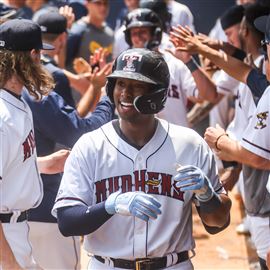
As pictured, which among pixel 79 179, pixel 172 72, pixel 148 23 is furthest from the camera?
pixel 148 23

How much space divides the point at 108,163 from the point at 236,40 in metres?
2.81

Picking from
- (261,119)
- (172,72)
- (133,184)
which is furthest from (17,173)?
(172,72)

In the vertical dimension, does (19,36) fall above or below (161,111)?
above

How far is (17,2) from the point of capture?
841 centimetres

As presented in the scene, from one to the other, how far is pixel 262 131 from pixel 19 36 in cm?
133

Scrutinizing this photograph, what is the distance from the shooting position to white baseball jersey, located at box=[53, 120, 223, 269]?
9.84 feet

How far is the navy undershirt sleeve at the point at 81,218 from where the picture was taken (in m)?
2.86

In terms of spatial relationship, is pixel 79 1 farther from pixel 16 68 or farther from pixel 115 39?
pixel 16 68

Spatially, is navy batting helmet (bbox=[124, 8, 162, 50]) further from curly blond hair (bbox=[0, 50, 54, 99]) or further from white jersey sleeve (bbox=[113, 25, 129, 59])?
curly blond hair (bbox=[0, 50, 54, 99])

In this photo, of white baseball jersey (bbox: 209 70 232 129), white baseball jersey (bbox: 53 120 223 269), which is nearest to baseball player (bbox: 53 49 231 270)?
white baseball jersey (bbox: 53 120 223 269)

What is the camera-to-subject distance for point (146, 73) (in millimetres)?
3051

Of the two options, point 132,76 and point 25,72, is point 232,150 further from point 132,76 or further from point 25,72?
point 25,72

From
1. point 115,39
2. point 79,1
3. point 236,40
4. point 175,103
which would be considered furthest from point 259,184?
point 79,1

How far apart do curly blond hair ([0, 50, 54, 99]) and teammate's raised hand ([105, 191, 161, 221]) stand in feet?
3.16
